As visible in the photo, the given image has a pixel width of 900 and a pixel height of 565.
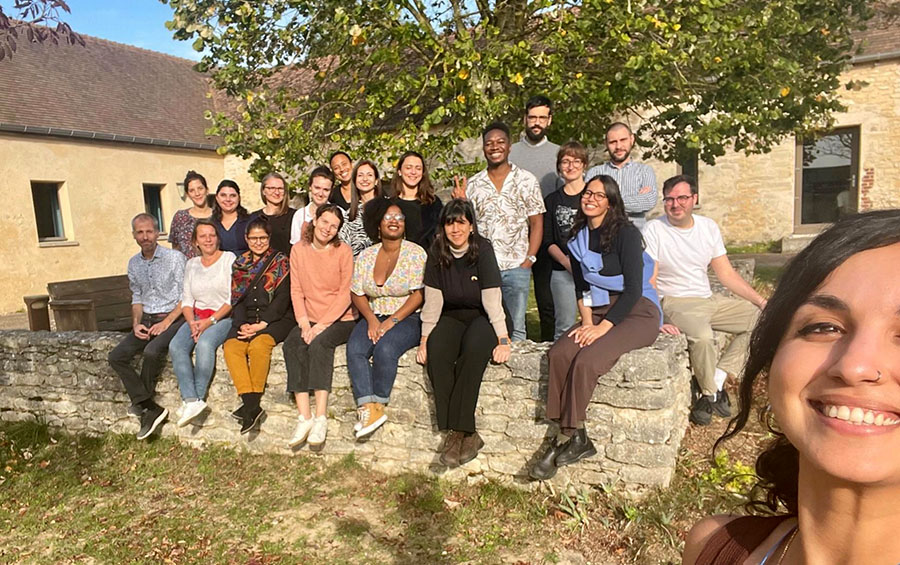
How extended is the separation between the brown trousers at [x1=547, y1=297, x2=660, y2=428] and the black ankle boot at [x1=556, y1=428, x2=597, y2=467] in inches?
5.5

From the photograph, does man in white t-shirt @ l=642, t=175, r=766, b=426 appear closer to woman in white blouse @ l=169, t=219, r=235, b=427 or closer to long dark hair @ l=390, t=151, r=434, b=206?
long dark hair @ l=390, t=151, r=434, b=206

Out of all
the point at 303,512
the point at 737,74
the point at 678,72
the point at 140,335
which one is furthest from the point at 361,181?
the point at 737,74

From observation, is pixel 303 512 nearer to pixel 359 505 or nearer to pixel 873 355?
pixel 359 505

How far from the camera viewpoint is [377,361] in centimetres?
422

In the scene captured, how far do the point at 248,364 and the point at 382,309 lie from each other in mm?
1140

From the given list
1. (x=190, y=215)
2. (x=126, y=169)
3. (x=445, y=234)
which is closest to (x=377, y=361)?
(x=445, y=234)

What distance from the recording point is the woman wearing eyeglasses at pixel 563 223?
15.0 feet

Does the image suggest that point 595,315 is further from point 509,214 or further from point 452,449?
point 452,449

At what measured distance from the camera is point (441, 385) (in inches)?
159

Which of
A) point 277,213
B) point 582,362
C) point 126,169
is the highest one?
point 126,169

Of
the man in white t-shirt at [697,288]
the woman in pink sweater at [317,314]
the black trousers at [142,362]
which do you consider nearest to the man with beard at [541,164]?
the man in white t-shirt at [697,288]

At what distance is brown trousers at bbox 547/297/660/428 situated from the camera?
3590mm

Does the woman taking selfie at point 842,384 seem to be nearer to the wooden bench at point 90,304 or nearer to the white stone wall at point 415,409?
the white stone wall at point 415,409

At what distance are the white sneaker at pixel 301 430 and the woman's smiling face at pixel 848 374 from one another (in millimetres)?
3930
